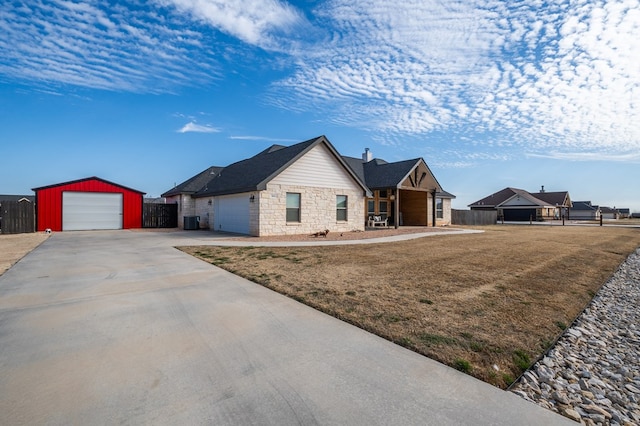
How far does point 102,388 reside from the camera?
2561 mm

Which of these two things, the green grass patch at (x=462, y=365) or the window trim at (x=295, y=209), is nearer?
the green grass patch at (x=462, y=365)

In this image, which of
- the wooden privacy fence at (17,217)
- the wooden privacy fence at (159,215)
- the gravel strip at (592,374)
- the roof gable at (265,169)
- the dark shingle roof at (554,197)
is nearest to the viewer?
the gravel strip at (592,374)

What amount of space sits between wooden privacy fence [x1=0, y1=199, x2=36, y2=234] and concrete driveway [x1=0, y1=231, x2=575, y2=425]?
1853cm

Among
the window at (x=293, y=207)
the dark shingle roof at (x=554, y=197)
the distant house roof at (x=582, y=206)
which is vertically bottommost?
the window at (x=293, y=207)

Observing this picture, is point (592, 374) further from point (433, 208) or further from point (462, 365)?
point (433, 208)

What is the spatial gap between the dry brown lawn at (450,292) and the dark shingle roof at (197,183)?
14.6 m

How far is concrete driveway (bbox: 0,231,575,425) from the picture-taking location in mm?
2271

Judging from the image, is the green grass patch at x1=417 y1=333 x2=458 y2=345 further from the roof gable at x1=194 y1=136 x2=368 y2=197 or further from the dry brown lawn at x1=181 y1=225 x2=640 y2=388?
the roof gable at x1=194 y1=136 x2=368 y2=197

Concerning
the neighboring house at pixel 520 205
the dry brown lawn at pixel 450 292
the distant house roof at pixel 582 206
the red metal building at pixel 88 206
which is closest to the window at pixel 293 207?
the dry brown lawn at pixel 450 292

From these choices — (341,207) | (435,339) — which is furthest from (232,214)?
(435,339)

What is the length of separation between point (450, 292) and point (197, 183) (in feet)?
76.9

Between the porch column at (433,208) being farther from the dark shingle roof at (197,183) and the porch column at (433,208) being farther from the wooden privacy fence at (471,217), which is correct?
the dark shingle roof at (197,183)

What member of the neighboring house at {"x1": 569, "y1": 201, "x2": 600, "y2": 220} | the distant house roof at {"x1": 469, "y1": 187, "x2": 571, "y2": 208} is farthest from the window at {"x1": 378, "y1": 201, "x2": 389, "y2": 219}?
the neighboring house at {"x1": 569, "y1": 201, "x2": 600, "y2": 220}

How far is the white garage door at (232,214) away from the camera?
17031mm
